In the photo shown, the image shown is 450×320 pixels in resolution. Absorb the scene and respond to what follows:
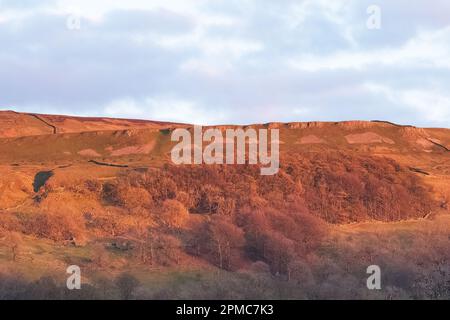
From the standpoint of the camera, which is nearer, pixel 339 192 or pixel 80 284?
pixel 80 284

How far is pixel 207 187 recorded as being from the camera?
3316 centimetres

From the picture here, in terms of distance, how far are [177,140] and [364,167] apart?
14.2 m

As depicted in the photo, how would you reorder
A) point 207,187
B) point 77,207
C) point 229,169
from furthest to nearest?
point 229,169 → point 207,187 → point 77,207

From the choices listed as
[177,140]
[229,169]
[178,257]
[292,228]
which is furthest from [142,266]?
[177,140]

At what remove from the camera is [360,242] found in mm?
27234

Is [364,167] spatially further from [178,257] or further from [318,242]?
[178,257]

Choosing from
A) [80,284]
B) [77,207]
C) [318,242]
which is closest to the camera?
[80,284]

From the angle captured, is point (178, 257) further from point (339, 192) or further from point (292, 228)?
point (339, 192)

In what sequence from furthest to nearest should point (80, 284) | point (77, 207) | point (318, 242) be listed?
point (77, 207)
point (318, 242)
point (80, 284)

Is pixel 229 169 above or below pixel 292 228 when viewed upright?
above
